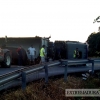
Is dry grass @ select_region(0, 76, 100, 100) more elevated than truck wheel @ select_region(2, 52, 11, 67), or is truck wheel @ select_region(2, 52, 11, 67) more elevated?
truck wheel @ select_region(2, 52, 11, 67)

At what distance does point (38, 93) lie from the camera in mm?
7605

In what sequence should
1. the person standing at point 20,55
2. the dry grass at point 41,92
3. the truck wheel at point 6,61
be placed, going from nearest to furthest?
the dry grass at point 41,92 → the truck wheel at point 6,61 → the person standing at point 20,55

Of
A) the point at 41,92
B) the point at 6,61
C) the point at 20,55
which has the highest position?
the point at 20,55

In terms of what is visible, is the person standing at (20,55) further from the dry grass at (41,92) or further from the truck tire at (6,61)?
the dry grass at (41,92)

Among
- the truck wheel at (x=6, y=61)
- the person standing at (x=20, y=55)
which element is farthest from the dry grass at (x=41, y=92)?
the person standing at (x=20, y=55)

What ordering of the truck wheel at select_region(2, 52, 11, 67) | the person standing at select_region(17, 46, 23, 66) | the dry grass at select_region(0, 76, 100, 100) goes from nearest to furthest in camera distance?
the dry grass at select_region(0, 76, 100, 100) → the truck wheel at select_region(2, 52, 11, 67) → the person standing at select_region(17, 46, 23, 66)

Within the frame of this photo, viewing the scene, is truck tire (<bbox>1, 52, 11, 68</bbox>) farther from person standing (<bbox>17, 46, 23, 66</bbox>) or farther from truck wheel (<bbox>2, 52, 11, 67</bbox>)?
person standing (<bbox>17, 46, 23, 66</bbox>)

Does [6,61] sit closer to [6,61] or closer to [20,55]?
[6,61]

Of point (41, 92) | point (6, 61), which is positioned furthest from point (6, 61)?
point (41, 92)

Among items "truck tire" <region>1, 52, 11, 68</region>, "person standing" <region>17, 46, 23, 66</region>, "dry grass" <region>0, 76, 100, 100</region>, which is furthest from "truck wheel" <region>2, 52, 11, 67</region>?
"dry grass" <region>0, 76, 100, 100</region>

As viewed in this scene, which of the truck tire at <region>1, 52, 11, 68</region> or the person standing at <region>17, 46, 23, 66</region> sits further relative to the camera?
the person standing at <region>17, 46, 23, 66</region>

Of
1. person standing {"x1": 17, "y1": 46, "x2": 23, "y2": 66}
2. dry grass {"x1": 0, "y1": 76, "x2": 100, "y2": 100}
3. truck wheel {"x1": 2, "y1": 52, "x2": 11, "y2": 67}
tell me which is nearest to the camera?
dry grass {"x1": 0, "y1": 76, "x2": 100, "y2": 100}

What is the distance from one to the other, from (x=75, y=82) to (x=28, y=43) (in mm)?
19322

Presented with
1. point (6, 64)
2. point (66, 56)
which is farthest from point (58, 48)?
point (6, 64)
